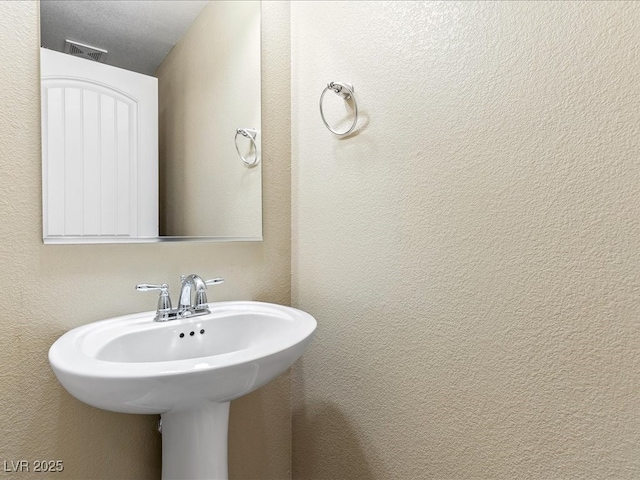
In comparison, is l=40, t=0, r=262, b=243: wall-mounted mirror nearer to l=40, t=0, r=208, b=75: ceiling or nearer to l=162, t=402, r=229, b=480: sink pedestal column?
l=40, t=0, r=208, b=75: ceiling

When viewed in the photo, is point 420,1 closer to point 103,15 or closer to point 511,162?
point 511,162

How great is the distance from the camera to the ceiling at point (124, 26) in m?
0.95

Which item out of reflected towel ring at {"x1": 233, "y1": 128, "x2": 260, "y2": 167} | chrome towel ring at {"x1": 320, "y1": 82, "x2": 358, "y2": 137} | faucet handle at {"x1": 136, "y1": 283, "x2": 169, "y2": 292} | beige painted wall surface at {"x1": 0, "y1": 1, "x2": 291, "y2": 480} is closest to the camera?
beige painted wall surface at {"x1": 0, "y1": 1, "x2": 291, "y2": 480}

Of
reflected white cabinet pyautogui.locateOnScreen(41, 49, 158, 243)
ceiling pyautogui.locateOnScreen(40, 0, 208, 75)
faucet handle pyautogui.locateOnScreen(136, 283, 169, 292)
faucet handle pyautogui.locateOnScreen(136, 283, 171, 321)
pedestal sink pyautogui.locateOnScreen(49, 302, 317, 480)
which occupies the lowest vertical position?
pedestal sink pyautogui.locateOnScreen(49, 302, 317, 480)

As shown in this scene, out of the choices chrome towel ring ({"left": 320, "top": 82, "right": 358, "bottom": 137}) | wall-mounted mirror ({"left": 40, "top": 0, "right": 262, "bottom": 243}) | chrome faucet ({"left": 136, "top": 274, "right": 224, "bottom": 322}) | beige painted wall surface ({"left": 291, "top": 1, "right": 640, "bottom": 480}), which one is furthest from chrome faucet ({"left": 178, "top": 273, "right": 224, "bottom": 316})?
chrome towel ring ({"left": 320, "top": 82, "right": 358, "bottom": 137})

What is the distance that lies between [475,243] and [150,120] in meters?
1.01

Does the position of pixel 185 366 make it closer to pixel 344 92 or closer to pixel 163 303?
pixel 163 303

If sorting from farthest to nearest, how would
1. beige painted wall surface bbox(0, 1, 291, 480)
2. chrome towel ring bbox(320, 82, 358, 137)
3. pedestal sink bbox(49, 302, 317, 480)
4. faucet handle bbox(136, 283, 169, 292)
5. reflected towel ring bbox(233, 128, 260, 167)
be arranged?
reflected towel ring bbox(233, 128, 260, 167)
chrome towel ring bbox(320, 82, 358, 137)
faucet handle bbox(136, 283, 169, 292)
beige painted wall surface bbox(0, 1, 291, 480)
pedestal sink bbox(49, 302, 317, 480)

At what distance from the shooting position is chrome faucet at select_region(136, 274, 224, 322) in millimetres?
997

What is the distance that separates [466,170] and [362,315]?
53 centimetres

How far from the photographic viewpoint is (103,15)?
1.04 m

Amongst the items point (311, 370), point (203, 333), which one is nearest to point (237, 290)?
point (203, 333)

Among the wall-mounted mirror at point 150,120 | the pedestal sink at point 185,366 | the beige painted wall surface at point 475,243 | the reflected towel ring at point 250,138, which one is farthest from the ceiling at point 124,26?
the pedestal sink at point 185,366

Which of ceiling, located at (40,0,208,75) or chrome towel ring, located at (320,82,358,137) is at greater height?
ceiling, located at (40,0,208,75)
